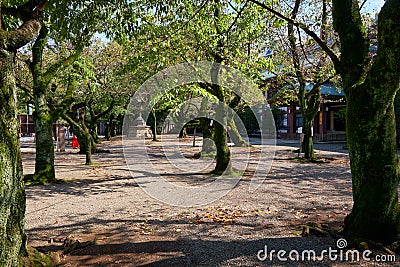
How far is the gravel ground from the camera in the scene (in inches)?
155

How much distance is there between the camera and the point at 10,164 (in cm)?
296

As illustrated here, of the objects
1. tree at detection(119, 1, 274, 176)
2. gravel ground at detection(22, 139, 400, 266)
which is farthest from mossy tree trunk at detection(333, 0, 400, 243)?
tree at detection(119, 1, 274, 176)

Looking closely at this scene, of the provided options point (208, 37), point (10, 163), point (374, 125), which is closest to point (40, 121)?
point (208, 37)

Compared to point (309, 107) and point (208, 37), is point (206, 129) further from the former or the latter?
point (208, 37)

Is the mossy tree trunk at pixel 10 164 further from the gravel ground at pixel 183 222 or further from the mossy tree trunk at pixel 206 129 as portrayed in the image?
the mossy tree trunk at pixel 206 129

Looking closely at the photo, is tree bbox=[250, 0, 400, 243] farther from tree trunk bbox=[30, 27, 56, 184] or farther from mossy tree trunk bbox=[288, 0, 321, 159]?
mossy tree trunk bbox=[288, 0, 321, 159]

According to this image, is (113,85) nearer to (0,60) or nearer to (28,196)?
(28,196)

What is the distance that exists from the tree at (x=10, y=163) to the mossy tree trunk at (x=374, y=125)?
3.79 m

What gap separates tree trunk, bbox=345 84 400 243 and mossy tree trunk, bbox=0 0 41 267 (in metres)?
3.80

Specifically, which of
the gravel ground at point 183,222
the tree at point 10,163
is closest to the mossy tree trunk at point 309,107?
the gravel ground at point 183,222

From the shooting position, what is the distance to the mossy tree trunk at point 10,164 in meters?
2.90

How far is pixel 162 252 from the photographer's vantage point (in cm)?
404

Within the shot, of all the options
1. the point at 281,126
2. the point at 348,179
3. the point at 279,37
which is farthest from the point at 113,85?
the point at 281,126

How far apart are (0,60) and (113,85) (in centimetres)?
1502
